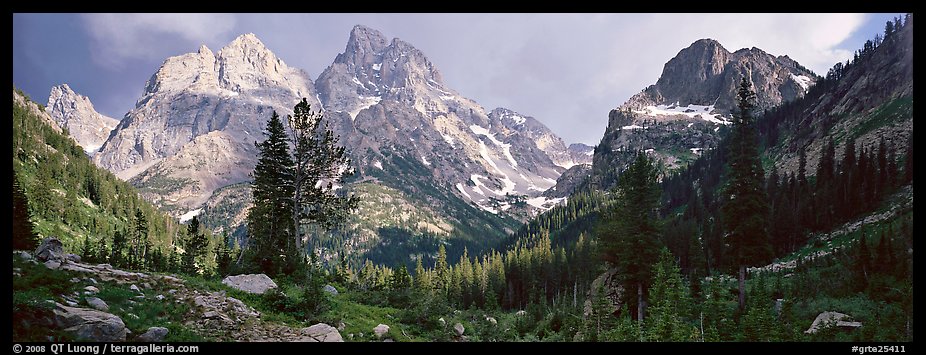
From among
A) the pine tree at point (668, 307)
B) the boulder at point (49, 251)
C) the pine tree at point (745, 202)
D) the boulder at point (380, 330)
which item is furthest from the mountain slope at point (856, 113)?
the boulder at point (49, 251)

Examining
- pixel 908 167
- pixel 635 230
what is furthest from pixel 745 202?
pixel 908 167

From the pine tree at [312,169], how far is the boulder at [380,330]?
47.6ft

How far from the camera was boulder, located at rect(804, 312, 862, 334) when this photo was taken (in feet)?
67.4

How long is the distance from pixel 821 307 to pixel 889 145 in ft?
268

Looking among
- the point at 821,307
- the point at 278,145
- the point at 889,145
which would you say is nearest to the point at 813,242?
the point at 889,145

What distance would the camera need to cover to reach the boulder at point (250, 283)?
19.4 m

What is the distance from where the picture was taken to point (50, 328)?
991 centimetres

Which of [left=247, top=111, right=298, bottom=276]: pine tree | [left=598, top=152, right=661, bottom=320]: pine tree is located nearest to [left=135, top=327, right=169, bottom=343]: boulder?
[left=247, top=111, right=298, bottom=276]: pine tree

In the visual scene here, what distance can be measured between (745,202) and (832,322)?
10.5 metres

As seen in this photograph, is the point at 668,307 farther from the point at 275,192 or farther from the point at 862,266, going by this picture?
the point at 275,192

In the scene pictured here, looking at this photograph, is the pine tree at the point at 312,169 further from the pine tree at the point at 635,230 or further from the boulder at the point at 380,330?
the pine tree at the point at 635,230

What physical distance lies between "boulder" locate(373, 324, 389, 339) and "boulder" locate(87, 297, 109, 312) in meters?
8.84

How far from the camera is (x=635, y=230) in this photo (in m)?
32.5
